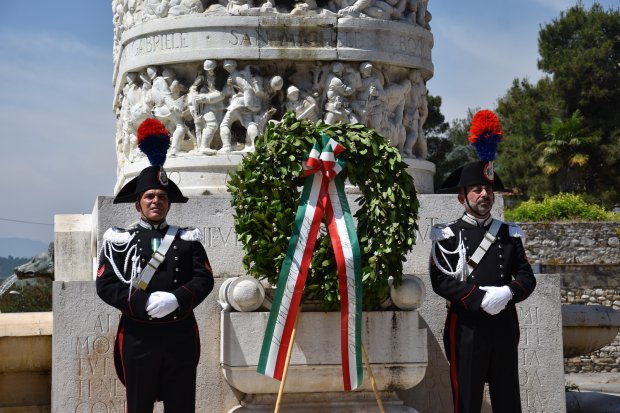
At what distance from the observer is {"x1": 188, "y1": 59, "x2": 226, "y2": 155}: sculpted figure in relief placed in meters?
8.78

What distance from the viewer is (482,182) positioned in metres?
6.93

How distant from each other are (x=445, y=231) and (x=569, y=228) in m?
19.6

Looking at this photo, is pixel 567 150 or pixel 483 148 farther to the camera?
pixel 567 150

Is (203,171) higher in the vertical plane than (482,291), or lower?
higher

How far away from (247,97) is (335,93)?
68 cm

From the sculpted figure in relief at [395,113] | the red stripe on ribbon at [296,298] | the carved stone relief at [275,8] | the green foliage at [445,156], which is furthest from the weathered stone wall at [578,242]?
the red stripe on ribbon at [296,298]

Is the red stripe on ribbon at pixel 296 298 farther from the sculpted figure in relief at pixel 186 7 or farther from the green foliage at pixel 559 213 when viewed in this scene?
the green foliage at pixel 559 213

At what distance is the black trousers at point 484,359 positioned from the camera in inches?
270

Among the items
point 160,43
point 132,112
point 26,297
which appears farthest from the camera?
point 26,297

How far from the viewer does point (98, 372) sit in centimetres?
757

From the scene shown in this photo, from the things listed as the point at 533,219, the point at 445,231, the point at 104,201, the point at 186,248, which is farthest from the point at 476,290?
the point at 533,219

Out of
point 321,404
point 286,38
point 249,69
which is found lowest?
point 321,404

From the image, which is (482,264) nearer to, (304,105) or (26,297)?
(304,105)

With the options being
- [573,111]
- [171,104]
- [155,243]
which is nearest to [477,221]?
[155,243]
